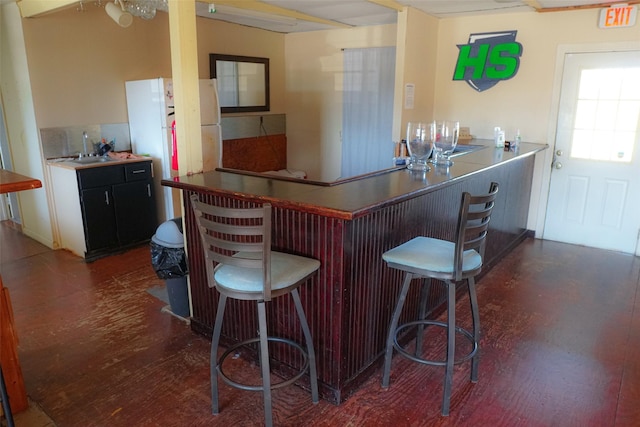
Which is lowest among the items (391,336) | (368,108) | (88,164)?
(391,336)

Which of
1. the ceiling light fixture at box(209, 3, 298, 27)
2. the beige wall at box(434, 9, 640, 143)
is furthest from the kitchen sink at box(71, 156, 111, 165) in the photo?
the beige wall at box(434, 9, 640, 143)

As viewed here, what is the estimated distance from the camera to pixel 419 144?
271cm

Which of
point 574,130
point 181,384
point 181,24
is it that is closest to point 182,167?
point 181,24

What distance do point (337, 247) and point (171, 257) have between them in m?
1.33

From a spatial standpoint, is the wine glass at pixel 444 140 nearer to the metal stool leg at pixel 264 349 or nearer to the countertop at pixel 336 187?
the countertop at pixel 336 187

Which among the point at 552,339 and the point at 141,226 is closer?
the point at 552,339

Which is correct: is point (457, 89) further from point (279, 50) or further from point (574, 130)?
point (279, 50)

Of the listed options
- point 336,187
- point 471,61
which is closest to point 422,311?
point 336,187

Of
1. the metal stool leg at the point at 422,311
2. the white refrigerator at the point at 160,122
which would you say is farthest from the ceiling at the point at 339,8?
the metal stool leg at the point at 422,311

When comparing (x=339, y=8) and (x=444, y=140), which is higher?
(x=339, y=8)

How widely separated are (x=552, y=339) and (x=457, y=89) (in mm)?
3001

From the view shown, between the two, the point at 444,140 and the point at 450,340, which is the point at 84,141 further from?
the point at 450,340

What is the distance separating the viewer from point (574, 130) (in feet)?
14.4

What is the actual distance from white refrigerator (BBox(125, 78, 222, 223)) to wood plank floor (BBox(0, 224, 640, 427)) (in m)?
1.12
